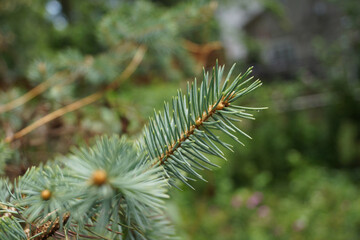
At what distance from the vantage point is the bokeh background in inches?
27.1

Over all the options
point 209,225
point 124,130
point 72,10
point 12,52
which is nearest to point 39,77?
point 124,130

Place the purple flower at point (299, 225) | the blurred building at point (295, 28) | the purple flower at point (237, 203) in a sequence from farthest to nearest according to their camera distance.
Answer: the blurred building at point (295, 28)
the purple flower at point (237, 203)
the purple flower at point (299, 225)

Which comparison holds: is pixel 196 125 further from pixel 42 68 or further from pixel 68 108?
pixel 42 68

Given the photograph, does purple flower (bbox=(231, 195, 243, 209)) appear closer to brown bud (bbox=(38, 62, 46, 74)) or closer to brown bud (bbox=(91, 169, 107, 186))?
brown bud (bbox=(38, 62, 46, 74))

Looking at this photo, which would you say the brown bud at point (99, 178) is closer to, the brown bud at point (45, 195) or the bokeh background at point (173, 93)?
the brown bud at point (45, 195)

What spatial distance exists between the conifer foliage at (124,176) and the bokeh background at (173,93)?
146 mm

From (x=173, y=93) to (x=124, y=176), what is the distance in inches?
59.8

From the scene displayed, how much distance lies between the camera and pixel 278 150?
3814 mm

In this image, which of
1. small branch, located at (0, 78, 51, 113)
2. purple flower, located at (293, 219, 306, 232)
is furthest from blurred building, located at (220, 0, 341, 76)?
small branch, located at (0, 78, 51, 113)

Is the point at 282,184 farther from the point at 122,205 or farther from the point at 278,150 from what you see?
the point at 122,205

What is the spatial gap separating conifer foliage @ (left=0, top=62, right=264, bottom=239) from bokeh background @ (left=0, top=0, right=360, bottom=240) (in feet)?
0.48

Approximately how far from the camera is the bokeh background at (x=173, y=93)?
0.69 meters

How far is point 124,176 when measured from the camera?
0.18 m

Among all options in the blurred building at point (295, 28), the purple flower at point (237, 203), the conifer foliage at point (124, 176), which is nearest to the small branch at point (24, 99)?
the conifer foliage at point (124, 176)
